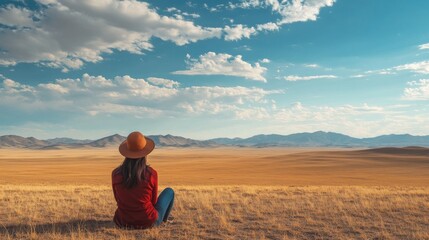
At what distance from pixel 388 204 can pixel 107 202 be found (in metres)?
8.24

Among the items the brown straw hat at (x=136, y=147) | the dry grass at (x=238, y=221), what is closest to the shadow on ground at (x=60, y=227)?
the dry grass at (x=238, y=221)

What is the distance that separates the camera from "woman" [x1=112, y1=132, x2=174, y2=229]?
6.39 m

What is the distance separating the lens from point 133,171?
6.60m

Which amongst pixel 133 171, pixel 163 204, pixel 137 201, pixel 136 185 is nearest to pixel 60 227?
pixel 163 204

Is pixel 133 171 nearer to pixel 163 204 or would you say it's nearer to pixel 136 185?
pixel 136 185

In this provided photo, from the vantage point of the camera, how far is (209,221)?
9016 millimetres

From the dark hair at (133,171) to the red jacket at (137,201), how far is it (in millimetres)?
70

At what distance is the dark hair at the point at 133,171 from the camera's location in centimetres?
655

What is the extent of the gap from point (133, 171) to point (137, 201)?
628 millimetres

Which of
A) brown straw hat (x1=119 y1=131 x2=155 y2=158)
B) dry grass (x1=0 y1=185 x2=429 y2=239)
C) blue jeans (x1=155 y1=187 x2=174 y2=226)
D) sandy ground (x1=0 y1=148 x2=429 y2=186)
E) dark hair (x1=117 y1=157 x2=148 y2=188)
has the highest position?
brown straw hat (x1=119 y1=131 x2=155 y2=158)

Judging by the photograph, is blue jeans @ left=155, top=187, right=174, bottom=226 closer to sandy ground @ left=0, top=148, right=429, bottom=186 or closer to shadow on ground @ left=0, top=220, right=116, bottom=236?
shadow on ground @ left=0, top=220, right=116, bottom=236

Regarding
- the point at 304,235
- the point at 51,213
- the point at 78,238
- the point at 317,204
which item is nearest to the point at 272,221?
the point at 304,235

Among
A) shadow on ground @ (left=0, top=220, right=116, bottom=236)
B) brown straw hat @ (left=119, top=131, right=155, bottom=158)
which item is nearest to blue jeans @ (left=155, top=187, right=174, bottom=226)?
shadow on ground @ (left=0, top=220, right=116, bottom=236)

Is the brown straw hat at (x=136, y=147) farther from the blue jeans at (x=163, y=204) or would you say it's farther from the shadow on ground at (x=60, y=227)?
the shadow on ground at (x=60, y=227)
